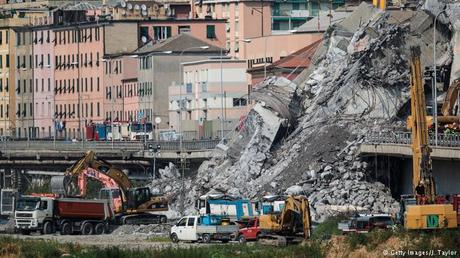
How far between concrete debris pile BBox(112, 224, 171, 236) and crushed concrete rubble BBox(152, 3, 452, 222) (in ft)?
25.3

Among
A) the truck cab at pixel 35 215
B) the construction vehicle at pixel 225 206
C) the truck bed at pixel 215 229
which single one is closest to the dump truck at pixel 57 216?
the truck cab at pixel 35 215

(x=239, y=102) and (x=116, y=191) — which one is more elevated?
(x=239, y=102)

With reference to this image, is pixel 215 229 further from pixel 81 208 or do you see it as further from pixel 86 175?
pixel 86 175

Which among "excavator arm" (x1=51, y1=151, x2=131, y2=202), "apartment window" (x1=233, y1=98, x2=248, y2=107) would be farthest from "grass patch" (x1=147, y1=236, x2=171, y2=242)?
"apartment window" (x1=233, y1=98, x2=248, y2=107)

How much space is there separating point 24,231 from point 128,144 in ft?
150

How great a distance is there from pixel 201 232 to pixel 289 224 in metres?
6.30

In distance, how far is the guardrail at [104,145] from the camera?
6383 inches

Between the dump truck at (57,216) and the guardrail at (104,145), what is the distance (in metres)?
35.7

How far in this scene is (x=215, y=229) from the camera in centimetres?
11112

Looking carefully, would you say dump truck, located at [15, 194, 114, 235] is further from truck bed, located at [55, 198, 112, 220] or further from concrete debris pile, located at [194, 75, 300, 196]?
concrete debris pile, located at [194, 75, 300, 196]

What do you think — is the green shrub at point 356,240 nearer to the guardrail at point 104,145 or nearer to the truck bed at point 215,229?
the truck bed at point 215,229

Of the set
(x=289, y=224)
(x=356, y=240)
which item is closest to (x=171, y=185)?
(x=289, y=224)

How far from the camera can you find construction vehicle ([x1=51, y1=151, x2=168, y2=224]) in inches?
5118

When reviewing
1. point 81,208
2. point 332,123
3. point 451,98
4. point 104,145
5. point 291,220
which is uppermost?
point 451,98
